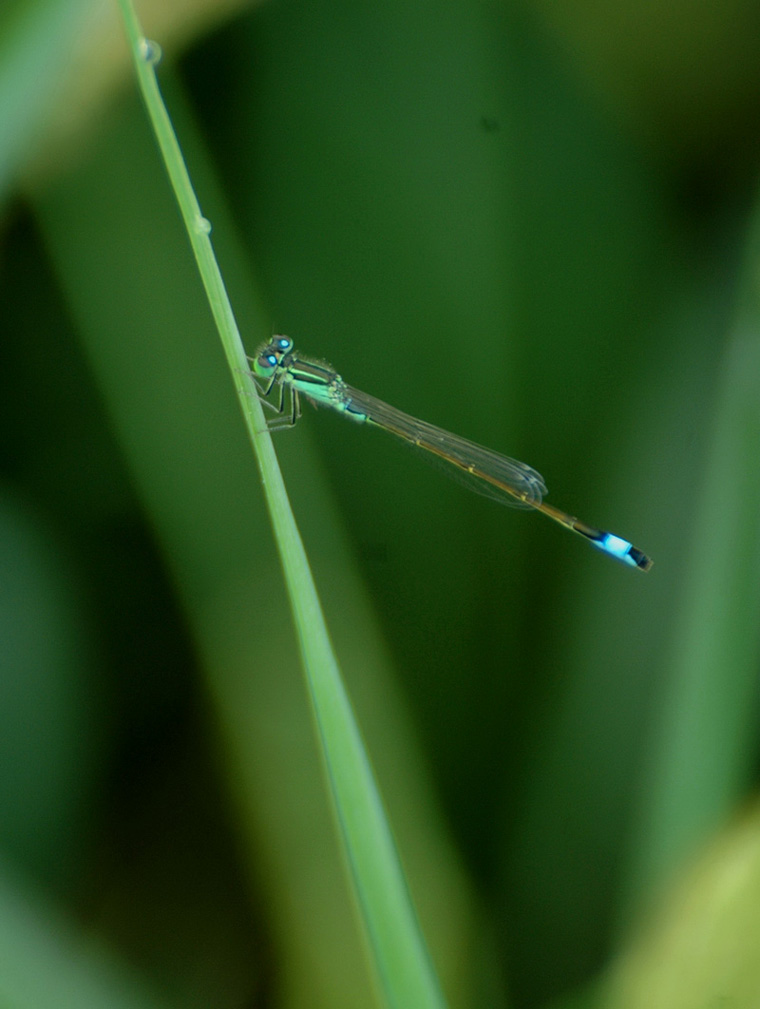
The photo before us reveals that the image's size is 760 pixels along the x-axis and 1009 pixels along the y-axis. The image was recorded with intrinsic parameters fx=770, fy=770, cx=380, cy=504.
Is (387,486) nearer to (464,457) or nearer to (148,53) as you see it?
(464,457)

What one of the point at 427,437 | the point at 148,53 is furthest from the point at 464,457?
the point at 148,53

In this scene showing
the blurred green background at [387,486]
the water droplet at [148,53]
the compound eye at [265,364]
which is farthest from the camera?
the compound eye at [265,364]

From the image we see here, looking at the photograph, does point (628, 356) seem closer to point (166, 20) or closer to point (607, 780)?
point (607, 780)

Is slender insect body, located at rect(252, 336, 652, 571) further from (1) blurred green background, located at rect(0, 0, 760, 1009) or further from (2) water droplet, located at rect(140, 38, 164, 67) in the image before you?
(2) water droplet, located at rect(140, 38, 164, 67)

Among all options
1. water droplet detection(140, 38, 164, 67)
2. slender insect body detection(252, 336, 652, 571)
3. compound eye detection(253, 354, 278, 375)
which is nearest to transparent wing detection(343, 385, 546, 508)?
slender insect body detection(252, 336, 652, 571)

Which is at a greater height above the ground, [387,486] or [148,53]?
[148,53]

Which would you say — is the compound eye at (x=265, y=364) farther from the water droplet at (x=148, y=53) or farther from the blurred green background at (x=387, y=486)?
the water droplet at (x=148, y=53)

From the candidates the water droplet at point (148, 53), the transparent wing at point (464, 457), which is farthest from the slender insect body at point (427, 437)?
the water droplet at point (148, 53)

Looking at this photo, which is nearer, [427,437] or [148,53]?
[148,53]
